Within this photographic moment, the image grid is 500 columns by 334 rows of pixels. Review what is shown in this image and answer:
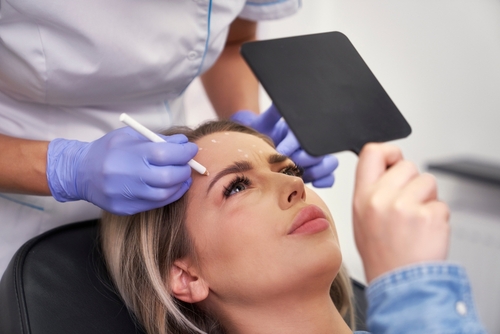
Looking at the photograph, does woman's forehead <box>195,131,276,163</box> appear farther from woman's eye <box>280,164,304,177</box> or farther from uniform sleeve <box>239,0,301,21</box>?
uniform sleeve <box>239,0,301,21</box>

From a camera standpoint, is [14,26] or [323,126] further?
[14,26]

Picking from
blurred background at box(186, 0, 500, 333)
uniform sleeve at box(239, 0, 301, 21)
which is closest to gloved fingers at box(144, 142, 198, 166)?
uniform sleeve at box(239, 0, 301, 21)

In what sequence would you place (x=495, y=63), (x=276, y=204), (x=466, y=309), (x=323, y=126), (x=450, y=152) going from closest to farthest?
1. (x=466, y=309)
2. (x=323, y=126)
3. (x=276, y=204)
4. (x=495, y=63)
5. (x=450, y=152)

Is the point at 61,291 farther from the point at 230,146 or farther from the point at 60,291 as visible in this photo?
the point at 230,146

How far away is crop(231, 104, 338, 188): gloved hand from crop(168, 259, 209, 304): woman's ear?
14.8 inches

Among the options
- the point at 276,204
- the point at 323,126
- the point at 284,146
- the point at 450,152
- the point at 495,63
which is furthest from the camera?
the point at 450,152

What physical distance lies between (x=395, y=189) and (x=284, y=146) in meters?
0.63

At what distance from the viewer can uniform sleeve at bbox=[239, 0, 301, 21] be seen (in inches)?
61.3

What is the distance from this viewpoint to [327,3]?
6.75 ft

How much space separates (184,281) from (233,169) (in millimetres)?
258

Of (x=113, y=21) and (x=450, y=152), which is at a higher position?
(x=113, y=21)

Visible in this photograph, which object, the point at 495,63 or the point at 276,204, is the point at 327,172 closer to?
the point at 276,204

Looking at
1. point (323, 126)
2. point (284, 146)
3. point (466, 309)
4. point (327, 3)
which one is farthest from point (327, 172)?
point (327, 3)

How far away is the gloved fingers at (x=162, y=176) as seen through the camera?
96 centimetres
